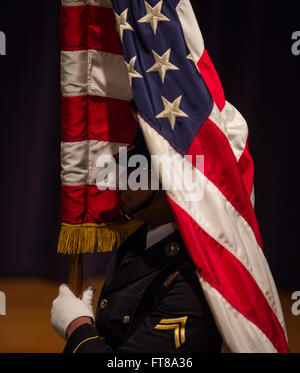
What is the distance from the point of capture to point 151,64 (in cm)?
104

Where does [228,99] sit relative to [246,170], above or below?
above

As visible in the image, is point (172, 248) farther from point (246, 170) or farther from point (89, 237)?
point (89, 237)

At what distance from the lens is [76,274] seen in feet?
4.50

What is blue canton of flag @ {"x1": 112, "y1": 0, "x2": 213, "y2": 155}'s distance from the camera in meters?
0.99

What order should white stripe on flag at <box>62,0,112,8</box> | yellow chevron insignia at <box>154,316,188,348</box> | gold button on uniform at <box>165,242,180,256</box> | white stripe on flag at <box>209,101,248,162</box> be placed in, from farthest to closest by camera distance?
white stripe on flag at <box>62,0,112,8</box> → white stripe on flag at <box>209,101,248,162</box> → gold button on uniform at <box>165,242,180,256</box> → yellow chevron insignia at <box>154,316,188,348</box>

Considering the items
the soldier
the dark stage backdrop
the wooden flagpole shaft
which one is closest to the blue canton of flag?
the soldier

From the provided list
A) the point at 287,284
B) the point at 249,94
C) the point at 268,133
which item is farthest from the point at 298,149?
the point at 287,284

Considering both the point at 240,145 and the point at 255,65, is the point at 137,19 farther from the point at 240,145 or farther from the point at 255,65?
the point at 255,65

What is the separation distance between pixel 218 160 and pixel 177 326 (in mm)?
346

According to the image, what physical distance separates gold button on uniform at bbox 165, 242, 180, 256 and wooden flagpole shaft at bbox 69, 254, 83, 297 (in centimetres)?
45

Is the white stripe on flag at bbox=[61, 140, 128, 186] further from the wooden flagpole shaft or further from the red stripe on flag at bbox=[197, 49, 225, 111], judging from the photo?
the red stripe on flag at bbox=[197, 49, 225, 111]

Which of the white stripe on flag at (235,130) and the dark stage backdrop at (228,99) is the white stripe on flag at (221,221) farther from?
the dark stage backdrop at (228,99)

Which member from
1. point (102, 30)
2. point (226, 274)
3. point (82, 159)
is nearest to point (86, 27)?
point (102, 30)

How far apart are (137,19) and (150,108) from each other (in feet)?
0.75
